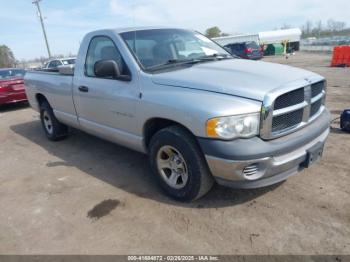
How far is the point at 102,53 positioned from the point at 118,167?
164 cm

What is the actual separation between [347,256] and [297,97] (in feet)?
4.75

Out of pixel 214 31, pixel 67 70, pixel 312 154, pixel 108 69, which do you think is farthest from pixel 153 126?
pixel 214 31

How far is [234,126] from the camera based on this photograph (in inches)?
108

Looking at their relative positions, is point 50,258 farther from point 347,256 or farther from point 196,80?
point 347,256

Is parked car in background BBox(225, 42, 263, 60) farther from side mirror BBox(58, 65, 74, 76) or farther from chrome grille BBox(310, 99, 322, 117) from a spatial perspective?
chrome grille BBox(310, 99, 322, 117)

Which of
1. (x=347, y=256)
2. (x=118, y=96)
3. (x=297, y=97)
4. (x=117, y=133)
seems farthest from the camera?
(x=117, y=133)

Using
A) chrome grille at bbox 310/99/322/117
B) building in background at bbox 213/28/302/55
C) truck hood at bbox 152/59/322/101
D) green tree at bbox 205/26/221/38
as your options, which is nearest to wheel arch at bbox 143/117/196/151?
truck hood at bbox 152/59/322/101

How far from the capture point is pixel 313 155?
3.11 m

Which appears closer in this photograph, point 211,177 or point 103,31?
point 211,177

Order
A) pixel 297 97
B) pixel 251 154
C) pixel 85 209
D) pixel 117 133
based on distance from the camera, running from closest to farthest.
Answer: pixel 251 154 < pixel 297 97 < pixel 85 209 < pixel 117 133

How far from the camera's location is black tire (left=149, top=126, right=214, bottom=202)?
302 cm

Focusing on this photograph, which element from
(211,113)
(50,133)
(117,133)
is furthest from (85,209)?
(50,133)

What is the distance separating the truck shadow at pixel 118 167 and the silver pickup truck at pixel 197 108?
11.6 inches

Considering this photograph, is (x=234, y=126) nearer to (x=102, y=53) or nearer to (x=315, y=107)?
(x=315, y=107)
